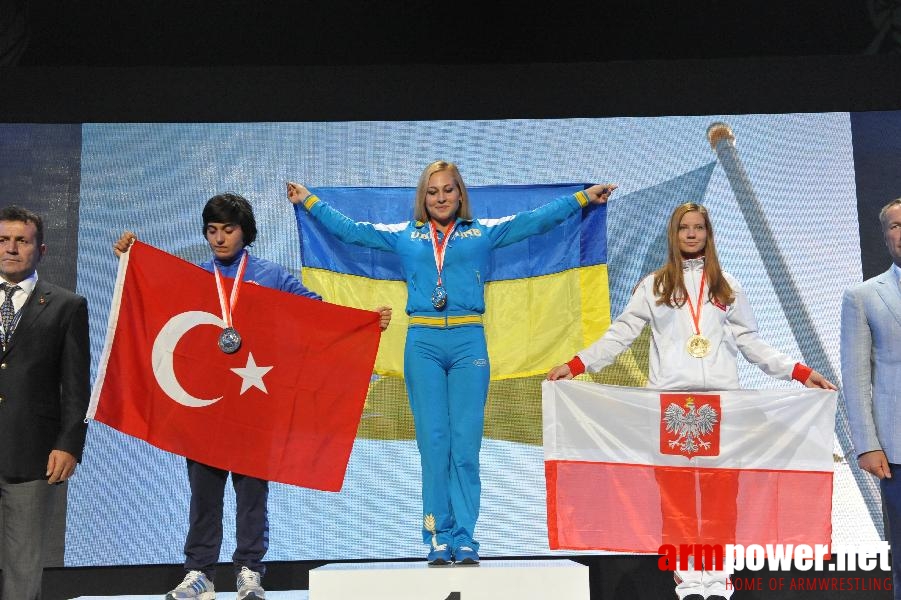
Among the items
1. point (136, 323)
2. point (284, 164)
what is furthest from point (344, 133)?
point (136, 323)

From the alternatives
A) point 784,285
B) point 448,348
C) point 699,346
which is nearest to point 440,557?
point 448,348

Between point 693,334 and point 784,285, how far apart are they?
1.33 m

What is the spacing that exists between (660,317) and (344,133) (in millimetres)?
2080

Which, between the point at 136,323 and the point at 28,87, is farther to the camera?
the point at 28,87

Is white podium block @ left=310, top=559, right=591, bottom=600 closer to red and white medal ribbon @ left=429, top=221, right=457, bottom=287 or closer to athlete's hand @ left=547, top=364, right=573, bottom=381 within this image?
athlete's hand @ left=547, top=364, right=573, bottom=381

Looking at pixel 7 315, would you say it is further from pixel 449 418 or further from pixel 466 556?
pixel 466 556

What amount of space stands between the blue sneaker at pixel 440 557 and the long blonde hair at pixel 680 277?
4.49ft

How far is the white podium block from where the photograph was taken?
3.28 m

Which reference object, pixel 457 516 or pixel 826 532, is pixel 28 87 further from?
pixel 826 532

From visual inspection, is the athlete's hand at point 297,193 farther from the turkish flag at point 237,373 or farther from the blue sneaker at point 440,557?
the blue sneaker at point 440,557

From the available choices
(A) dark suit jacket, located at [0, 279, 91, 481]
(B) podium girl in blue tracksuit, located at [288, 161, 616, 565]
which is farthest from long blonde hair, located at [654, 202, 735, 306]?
(A) dark suit jacket, located at [0, 279, 91, 481]

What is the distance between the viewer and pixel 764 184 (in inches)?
196

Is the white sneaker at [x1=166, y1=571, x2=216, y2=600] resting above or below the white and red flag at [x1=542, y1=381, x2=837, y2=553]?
below

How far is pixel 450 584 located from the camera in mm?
3299
